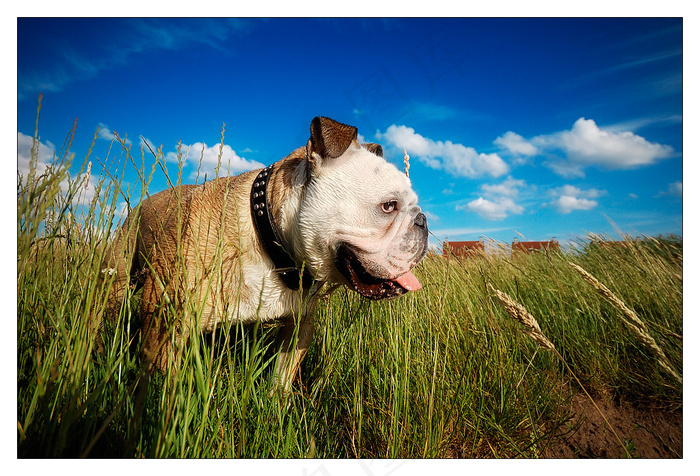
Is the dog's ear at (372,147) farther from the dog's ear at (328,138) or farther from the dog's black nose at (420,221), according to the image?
the dog's black nose at (420,221)

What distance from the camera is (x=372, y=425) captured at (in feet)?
6.31

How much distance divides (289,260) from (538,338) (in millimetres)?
1350

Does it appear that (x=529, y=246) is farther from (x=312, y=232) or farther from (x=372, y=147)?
(x=312, y=232)

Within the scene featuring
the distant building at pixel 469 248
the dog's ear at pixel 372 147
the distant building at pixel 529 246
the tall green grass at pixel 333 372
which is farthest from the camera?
the distant building at pixel 529 246

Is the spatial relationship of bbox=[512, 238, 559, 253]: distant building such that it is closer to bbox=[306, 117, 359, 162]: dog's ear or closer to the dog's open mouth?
the dog's open mouth

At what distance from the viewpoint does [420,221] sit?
2.23 meters

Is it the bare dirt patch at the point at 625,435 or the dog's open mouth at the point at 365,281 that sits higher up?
the dog's open mouth at the point at 365,281

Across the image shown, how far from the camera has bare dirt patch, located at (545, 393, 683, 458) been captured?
2020mm

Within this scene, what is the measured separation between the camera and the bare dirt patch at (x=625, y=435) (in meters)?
2.02

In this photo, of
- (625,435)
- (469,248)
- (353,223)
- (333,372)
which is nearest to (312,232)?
(353,223)

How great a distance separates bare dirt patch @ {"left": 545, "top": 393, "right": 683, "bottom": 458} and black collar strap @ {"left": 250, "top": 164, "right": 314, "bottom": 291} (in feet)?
5.61

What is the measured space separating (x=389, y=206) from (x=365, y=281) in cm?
46

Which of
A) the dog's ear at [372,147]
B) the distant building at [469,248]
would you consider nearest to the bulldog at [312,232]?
the dog's ear at [372,147]

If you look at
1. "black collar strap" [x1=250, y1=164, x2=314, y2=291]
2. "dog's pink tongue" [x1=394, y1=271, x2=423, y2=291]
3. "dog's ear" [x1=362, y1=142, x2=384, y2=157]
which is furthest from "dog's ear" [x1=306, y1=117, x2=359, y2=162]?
"dog's pink tongue" [x1=394, y1=271, x2=423, y2=291]
